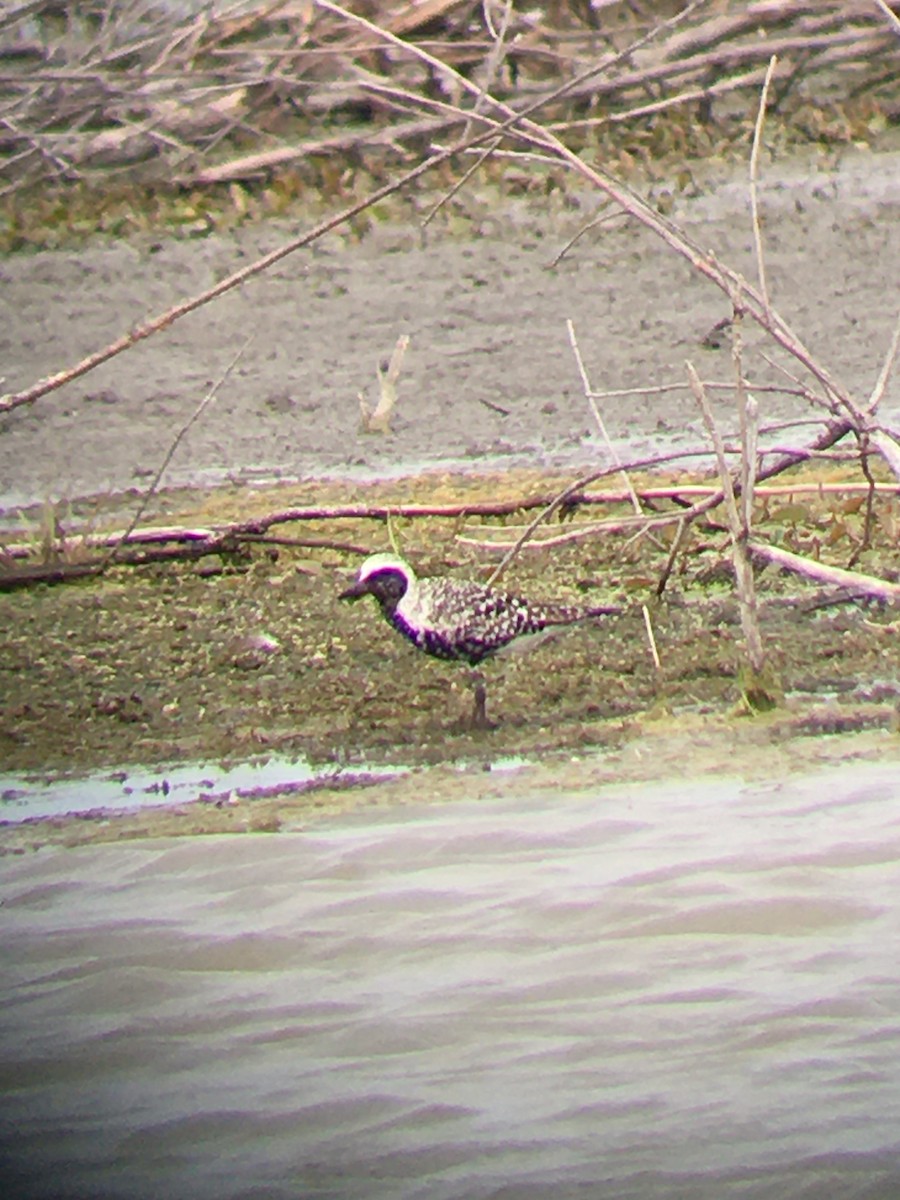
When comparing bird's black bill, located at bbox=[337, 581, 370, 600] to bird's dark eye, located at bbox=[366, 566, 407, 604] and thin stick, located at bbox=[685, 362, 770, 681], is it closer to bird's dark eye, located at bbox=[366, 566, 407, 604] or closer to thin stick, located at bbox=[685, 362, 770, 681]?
bird's dark eye, located at bbox=[366, 566, 407, 604]

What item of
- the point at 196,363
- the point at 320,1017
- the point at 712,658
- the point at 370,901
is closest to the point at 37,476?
the point at 196,363

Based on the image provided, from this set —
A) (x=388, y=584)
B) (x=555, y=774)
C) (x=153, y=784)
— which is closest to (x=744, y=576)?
(x=555, y=774)

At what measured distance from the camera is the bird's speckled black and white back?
12.4 ft

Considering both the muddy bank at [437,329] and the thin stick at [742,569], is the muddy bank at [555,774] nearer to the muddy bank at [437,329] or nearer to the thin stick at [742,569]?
the thin stick at [742,569]

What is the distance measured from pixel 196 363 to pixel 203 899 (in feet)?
7.62

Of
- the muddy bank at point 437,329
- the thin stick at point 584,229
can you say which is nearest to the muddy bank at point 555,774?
the thin stick at point 584,229

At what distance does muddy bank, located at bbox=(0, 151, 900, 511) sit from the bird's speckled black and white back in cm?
80

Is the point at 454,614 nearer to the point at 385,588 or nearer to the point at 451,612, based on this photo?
the point at 451,612

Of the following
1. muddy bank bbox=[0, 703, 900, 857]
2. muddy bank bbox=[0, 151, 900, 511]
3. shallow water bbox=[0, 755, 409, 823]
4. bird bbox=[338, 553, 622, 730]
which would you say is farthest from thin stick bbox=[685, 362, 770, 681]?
muddy bank bbox=[0, 151, 900, 511]

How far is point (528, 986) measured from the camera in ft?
8.96

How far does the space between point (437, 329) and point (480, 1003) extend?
3.11 metres

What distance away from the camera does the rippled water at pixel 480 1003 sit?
2393 millimetres

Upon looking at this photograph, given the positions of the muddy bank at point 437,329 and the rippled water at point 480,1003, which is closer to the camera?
the rippled water at point 480,1003

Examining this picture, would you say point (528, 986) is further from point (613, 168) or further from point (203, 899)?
point (613, 168)
